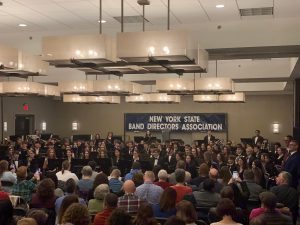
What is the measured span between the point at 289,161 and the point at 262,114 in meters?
15.3

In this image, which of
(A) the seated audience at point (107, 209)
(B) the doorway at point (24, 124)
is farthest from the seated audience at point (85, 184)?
(B) the doorway at point (24, 124)

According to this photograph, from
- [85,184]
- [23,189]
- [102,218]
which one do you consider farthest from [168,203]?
[23,189]

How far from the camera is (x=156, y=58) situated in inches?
235

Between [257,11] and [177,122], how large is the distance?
1628 centimetres

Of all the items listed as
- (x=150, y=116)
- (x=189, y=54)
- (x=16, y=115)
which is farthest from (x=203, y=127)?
(x=189, y=54)

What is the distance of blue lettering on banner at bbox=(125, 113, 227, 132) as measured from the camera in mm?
24266

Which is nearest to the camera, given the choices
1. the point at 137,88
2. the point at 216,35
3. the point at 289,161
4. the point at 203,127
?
the point at 289,161

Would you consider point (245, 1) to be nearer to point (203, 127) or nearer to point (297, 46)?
point (297, 46)

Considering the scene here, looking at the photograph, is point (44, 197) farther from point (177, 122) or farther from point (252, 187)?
point (177, 122)

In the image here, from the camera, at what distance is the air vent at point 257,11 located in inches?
342

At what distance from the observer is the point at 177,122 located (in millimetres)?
24906

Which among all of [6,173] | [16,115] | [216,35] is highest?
[216,35]

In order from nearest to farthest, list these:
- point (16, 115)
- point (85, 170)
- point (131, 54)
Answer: point (131, 54)
point (85, 170)
point (16, 115)

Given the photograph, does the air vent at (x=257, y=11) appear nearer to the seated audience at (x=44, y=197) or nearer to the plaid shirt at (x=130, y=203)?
the plaid shirt at (x=130, y=203)
